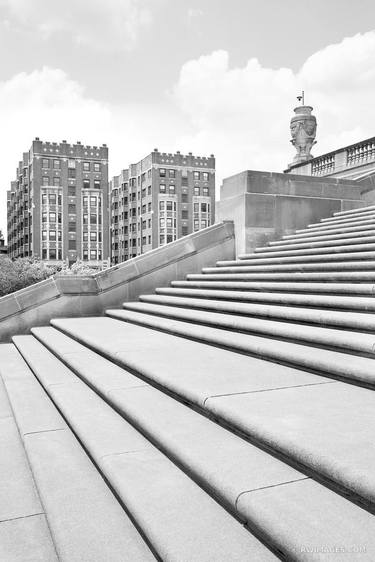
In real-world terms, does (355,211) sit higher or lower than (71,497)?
higher

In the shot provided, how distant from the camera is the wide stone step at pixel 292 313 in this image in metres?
4.49

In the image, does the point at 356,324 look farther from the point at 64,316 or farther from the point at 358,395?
the point at 64,316

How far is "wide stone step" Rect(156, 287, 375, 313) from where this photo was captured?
16.4 ft

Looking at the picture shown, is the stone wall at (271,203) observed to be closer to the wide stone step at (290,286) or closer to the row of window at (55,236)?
the wide stone step at (290,286)

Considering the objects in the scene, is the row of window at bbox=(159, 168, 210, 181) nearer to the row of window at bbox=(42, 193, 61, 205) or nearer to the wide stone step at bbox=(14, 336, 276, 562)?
the row of window at bbox=(42, 193, 61, 205)

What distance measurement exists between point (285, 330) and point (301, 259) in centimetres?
320

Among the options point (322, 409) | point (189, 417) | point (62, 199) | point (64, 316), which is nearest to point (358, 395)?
point (322, 409)

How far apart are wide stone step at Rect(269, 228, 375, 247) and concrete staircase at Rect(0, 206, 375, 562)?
168cm

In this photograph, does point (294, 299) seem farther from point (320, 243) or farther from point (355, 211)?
point (355, 211)

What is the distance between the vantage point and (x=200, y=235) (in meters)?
10.2

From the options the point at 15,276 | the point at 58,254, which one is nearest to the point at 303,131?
the point at 15,276

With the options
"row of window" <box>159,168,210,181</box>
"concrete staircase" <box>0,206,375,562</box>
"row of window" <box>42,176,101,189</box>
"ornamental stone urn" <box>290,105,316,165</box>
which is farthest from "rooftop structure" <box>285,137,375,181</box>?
"row of window" <box>159,168,210,181</box>

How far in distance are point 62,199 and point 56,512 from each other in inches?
3372

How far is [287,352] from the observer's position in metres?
4.28
